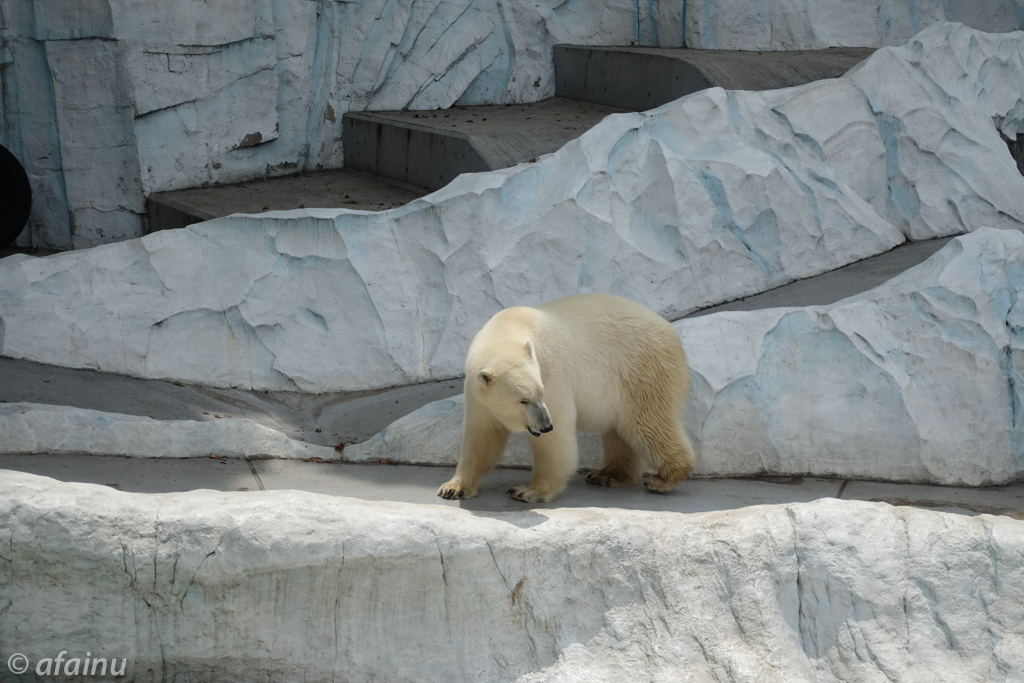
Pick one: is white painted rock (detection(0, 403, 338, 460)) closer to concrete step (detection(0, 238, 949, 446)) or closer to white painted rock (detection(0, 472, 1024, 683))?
concrete step (detection(0, 238, 949, 446))

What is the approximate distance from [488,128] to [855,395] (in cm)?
367

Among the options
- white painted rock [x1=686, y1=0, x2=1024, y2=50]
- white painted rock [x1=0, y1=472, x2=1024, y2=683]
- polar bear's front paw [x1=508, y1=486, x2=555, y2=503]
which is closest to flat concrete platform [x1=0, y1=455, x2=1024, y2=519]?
polar bear's front paw [x1=508, y1=486, x2=555, y2=503]

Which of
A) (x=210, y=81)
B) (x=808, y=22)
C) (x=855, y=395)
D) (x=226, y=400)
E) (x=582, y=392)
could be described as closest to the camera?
(x=582, y=392)

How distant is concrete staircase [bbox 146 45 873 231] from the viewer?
678 cm

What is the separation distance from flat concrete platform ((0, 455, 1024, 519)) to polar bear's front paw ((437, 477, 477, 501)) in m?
0.03

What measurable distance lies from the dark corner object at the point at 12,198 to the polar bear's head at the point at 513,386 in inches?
182

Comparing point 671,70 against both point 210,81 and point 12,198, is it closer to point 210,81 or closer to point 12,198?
point 210,81

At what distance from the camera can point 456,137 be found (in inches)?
268

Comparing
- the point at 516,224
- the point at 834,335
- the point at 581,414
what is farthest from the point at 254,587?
the point at 516,224

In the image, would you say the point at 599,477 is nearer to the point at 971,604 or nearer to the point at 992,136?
the point at 971,604

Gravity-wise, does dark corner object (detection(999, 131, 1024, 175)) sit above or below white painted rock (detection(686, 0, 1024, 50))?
below

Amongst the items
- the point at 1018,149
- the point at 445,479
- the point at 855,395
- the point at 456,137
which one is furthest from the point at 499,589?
the point at 1018,149

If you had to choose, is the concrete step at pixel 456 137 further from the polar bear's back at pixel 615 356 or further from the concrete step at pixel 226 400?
the polar bear's back at pixel 615 356

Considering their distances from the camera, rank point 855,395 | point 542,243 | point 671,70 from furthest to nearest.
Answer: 1. point 671,70
2. point 542,243
3. point 855,395
